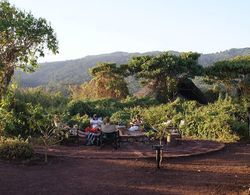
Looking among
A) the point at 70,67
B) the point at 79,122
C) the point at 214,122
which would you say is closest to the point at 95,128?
the point at 79,122

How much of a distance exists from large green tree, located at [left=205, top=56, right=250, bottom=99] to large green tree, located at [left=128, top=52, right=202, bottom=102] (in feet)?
3.70

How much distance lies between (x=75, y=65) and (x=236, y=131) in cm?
8051

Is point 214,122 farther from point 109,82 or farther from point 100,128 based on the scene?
point 109,82

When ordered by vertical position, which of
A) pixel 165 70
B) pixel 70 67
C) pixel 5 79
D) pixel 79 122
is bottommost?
pixel 70 67

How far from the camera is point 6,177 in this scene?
30.8 feet

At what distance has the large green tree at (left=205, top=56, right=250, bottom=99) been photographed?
30.5 meters

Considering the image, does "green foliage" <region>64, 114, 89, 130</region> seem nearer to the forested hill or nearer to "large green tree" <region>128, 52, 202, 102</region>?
"large green tree" <region>128, 52, 202, 102</region>

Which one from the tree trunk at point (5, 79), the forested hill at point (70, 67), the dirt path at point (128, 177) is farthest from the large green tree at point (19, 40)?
the forested hill at point (70, 67)

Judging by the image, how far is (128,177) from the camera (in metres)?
9.81

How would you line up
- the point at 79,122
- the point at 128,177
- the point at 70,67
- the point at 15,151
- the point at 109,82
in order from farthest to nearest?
the point at 70,67 < the point at 109,82 < the point at 79,122 < the point at 15,151 < the point at 128,177

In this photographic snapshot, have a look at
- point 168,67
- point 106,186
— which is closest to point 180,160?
point 106,186

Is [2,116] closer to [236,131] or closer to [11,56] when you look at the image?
[11,56]

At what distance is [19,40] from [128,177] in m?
6.15

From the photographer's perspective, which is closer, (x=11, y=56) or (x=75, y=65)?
(x=11, y=56)
